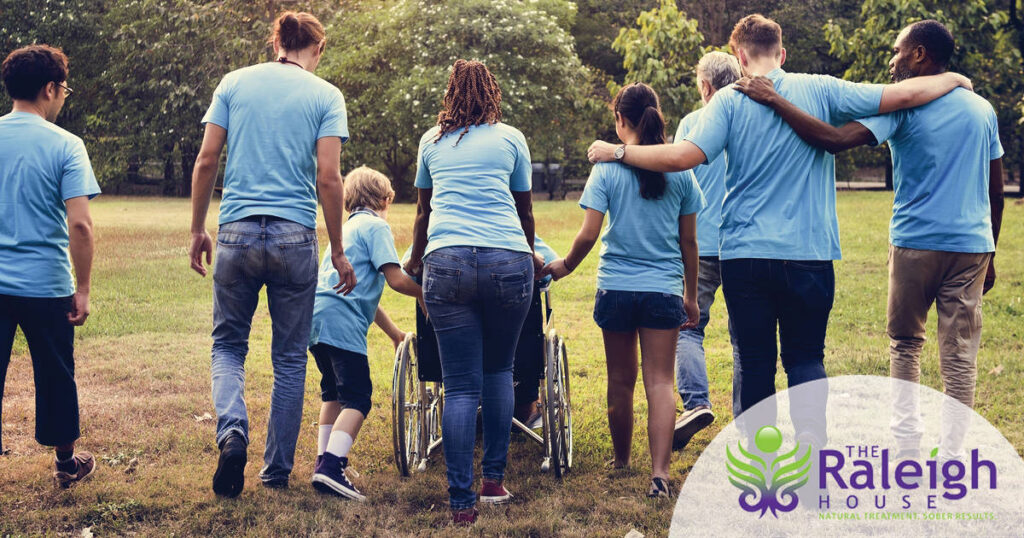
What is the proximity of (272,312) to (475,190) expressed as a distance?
1.10 m

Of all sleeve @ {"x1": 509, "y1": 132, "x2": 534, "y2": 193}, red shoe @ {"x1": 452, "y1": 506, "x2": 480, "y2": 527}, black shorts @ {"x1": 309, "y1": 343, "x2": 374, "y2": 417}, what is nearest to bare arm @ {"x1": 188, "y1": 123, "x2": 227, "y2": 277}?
black shorts @ {"x1": 309, "y1": 343, "x2": 374, "y2": 417}

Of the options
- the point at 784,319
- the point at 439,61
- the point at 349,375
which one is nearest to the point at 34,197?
the point at 349,375

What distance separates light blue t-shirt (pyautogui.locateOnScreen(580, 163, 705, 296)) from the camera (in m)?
4.23

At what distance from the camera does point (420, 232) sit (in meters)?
4.22

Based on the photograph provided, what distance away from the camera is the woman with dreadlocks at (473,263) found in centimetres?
388

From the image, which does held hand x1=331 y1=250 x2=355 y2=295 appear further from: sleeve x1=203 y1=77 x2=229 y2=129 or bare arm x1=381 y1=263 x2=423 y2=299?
sleeve x1=203 y1=77 x2=229 y2=129

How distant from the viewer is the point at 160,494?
4.34 m

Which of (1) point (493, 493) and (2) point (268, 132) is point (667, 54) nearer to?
(2) point (268, 132)

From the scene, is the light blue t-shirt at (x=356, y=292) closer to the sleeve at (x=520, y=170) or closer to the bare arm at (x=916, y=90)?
the sleeve at (x=520, y=170)

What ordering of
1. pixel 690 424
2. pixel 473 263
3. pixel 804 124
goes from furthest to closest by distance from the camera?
pixel 690 424
pixel 473 263
pixel 804 124

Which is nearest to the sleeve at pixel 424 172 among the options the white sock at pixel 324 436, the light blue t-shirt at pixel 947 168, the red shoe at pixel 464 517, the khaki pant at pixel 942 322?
the white sock at pixel 324 436

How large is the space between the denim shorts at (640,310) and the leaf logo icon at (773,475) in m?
0.64

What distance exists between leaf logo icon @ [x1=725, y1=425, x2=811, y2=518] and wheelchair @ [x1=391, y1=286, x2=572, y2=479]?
914 millimetres

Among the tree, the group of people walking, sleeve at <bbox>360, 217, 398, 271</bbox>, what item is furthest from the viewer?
the tree
